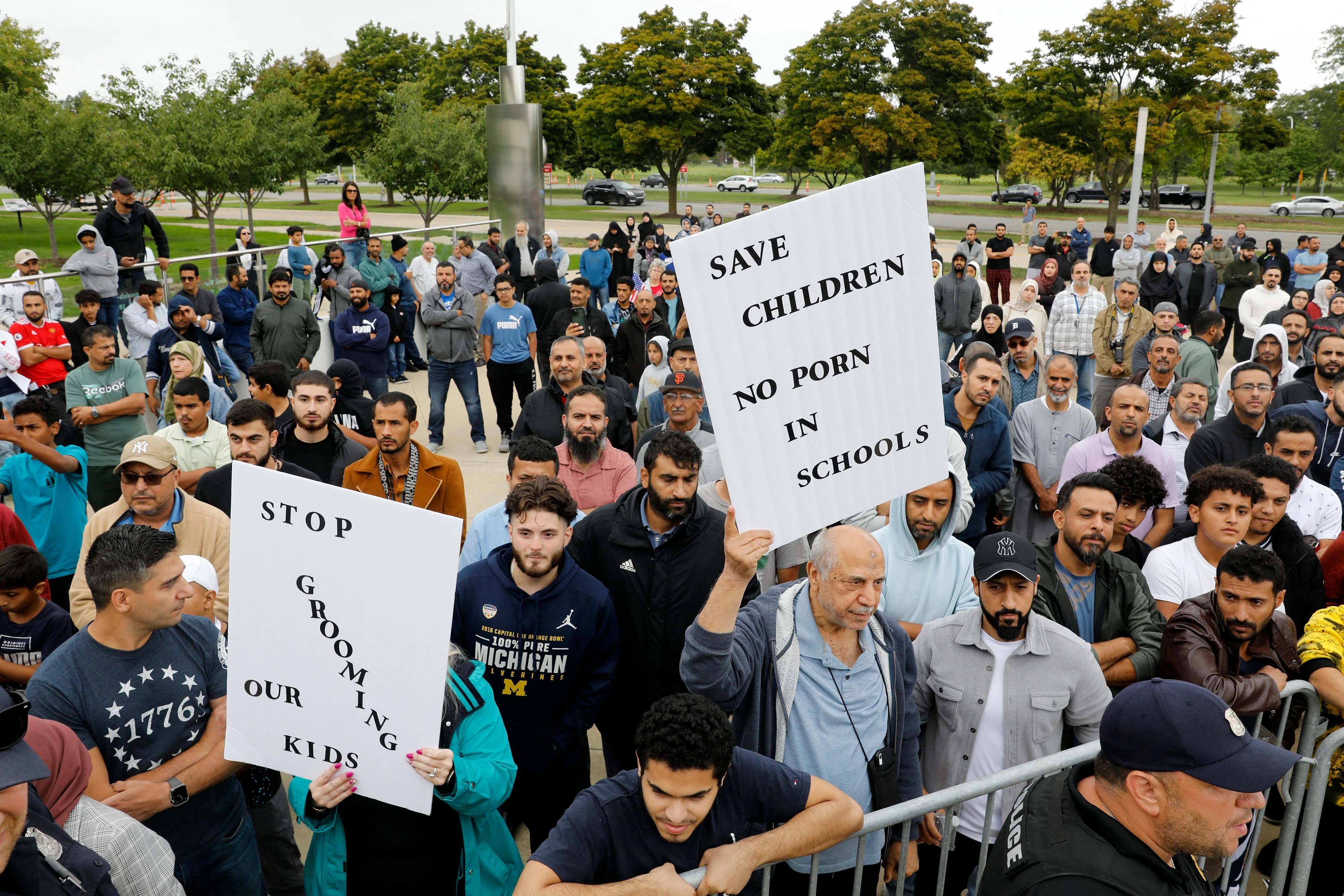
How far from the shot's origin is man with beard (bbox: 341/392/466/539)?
5.85 m

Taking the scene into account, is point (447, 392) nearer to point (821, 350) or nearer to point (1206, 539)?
point (1206, 539)

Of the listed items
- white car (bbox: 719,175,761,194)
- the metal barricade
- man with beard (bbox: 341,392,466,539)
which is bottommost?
the metal barricade

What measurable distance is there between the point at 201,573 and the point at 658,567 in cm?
188

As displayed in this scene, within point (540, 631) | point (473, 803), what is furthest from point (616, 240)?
point (473, 803)

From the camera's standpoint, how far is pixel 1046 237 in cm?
A: 1888

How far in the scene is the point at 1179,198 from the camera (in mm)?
47281

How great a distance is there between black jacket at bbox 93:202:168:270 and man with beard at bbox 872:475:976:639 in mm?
12556

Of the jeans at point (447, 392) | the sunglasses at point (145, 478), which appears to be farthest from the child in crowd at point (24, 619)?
the jeans at point (447, 392)

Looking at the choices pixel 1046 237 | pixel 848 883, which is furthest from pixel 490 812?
pixel 1046 237

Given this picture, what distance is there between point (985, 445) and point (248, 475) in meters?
4.80

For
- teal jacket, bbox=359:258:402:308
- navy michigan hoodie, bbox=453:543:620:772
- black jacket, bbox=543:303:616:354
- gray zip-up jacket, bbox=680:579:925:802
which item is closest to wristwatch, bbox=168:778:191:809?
navy michigan hoodie, bbox=453:543:620:772

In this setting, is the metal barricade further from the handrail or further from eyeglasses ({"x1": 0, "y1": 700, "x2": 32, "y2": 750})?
the handrail

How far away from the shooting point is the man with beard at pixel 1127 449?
5.85m

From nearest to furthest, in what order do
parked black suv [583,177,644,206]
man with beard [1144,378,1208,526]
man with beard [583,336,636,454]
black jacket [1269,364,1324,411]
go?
1. man with beard [1144,378,1208,526]
2. black jacket [1269,364,1324,411]
3. man with beard [583,336,636,454]
4. parked black suv [583,177,644,206]
